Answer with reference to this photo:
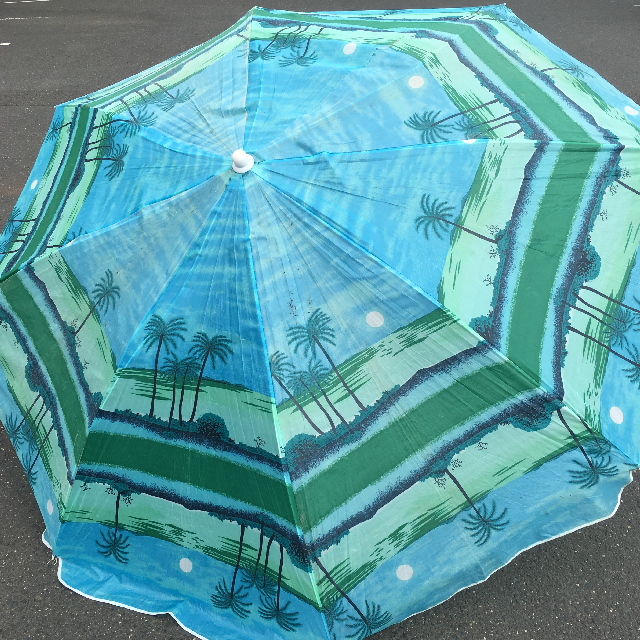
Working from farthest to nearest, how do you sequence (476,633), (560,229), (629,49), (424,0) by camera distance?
1. (424,0)
2. (629,49)
3. (476,633)
4. (560,229)

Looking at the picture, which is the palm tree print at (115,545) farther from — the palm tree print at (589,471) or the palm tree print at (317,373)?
the palm tree print at (589,471)

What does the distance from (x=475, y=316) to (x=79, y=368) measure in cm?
140

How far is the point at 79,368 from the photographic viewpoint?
2.26 m

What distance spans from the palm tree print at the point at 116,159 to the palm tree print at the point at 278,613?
60.6 inches

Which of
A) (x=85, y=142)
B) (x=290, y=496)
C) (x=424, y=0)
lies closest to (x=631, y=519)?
(x=290, y=496)

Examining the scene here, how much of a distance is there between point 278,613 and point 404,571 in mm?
467

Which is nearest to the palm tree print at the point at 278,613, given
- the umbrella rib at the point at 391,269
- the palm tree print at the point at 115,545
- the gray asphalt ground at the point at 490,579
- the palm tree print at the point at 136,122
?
the palm tree print at the point at 115,545

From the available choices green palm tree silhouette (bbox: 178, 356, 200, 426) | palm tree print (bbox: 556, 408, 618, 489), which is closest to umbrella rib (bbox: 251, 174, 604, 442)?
palm tree print (bbox: 556, 408, 618, 489)

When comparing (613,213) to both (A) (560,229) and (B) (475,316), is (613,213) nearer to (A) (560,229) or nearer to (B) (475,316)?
(A) (560,229)

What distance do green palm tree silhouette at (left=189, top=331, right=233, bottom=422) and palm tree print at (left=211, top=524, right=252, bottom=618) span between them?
0.77m

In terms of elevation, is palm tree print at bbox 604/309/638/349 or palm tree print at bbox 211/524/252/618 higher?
palm tree print at bbox 604/309/638/349

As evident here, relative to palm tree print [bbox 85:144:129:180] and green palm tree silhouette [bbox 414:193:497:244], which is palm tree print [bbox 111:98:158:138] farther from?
green palm tree silhouette [bbox 414:193:497:244]

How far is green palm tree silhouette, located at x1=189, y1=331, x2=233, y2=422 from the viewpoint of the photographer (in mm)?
1985

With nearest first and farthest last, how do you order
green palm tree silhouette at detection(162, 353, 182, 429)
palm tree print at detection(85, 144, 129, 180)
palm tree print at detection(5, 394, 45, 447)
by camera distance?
1. green palm tree silhouette at detection(162, 353, 182, 429)
2. palm tree print at detection(85, 144, 129, 180)
3. palm tree print at detection(5, 394, 45, 447)
